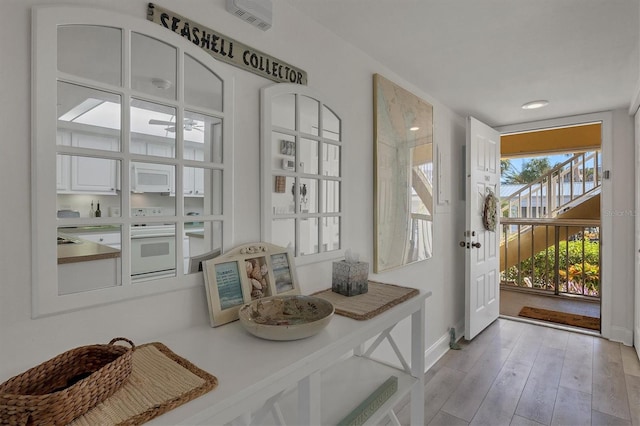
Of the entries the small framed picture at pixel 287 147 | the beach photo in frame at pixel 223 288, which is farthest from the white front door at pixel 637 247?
the beach photo in frame at pixel 223 288

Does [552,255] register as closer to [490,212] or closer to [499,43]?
[490,212]

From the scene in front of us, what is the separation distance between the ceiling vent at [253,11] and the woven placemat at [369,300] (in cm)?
116

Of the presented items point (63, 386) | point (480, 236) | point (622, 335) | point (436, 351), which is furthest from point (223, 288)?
point (622, 335)

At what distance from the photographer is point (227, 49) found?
1255 millimetres

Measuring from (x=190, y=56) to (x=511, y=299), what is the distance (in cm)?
490

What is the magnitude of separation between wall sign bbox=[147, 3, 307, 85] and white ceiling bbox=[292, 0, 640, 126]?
0.31 m

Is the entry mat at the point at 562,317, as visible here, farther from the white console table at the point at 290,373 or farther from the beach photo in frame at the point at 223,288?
the beach photo in frame at the point at 223,288

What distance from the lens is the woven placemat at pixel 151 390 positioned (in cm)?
66

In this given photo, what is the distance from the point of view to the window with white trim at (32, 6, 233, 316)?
34.4 inches

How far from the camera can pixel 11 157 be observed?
0.82 m

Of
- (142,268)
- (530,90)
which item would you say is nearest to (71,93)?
(142,268)

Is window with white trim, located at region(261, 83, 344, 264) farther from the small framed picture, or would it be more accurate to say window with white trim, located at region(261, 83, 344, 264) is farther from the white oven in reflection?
the white oven in reflection

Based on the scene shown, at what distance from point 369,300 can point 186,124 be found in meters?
0.99

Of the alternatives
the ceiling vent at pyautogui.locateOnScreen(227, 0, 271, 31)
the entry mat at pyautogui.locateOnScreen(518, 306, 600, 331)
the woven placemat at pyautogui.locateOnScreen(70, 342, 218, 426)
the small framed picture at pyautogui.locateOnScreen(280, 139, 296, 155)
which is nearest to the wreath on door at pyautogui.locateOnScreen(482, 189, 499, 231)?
the entry mat at pyautogui.locateOnScreen(518, 306, 600, 331)
